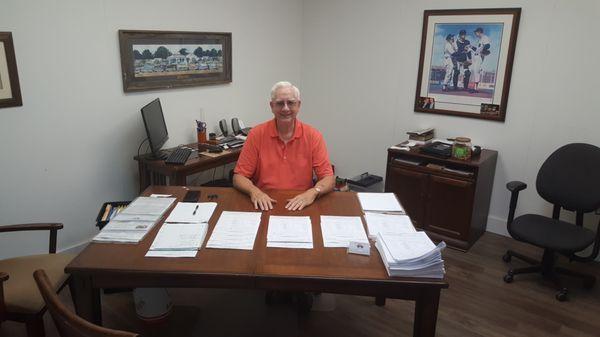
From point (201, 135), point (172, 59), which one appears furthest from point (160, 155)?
point (172, 59)

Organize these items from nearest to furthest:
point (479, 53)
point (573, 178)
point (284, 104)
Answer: point (284, 104) < point (573, 178) < point (479, 53)

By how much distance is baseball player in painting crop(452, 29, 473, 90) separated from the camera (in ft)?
11.9

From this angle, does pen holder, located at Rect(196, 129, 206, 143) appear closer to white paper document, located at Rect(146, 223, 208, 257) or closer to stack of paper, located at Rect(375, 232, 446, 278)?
white paper document, located at Rect(146, 223, 208, 257)

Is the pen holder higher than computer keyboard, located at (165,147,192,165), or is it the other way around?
the pen holder

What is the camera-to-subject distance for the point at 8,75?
2490mm

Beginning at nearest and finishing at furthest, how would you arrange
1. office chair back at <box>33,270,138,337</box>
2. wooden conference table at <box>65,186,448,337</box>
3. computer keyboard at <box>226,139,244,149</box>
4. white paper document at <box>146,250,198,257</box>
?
office chair back at <box>33,270,138,337</box> < wooden conference table at <box>65,186,448,337</box> < white paper document at <box>146,250,198,257</box> < computer keyboard at <box>226,139,244,149</box>

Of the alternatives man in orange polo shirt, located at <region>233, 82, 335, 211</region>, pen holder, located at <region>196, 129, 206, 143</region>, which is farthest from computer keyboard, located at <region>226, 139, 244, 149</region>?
man in orange polo shirt, located at <region>233, 82, 335, 211</region>

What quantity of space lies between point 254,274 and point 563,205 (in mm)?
2531

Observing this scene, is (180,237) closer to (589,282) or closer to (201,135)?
(201,135)

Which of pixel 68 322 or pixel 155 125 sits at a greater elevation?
pixel 155 125

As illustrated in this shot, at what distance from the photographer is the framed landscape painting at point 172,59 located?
10.3 feet

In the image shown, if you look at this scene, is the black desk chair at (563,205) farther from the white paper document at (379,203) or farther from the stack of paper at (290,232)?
the stack of paper at (290,232)

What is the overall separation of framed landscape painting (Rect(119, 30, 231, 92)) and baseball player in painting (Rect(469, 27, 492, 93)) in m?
2.18

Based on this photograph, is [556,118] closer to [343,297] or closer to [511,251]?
[511,251]
